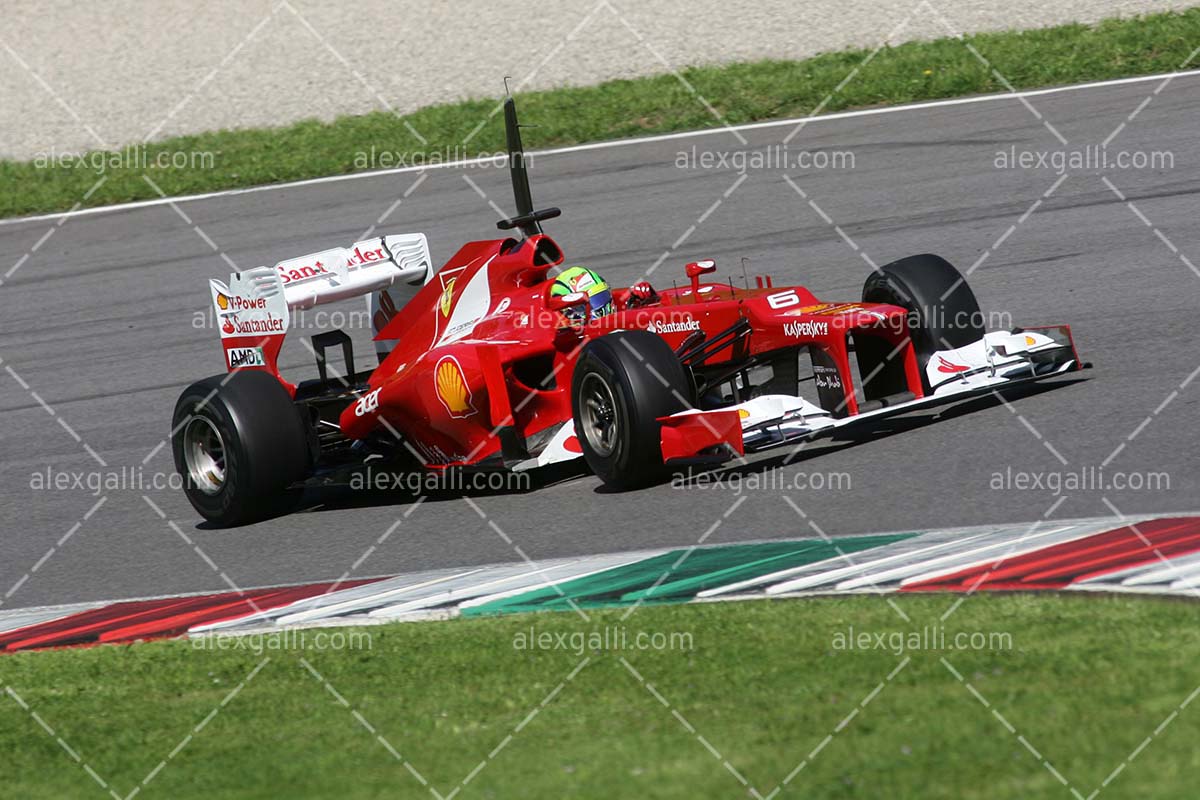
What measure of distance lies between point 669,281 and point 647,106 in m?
5.69

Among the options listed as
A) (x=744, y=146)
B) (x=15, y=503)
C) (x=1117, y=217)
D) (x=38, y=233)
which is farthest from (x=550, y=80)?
(x=15, y=503)

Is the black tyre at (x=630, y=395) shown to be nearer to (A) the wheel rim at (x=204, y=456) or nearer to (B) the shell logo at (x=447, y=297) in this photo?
(B) the shell logo at (x=447, y=297)

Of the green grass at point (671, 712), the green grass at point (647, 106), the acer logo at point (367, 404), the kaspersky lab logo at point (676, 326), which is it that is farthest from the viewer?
the green grass at point (647, 106)

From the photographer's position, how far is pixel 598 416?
798 cm

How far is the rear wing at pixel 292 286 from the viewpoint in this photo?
9.41 m

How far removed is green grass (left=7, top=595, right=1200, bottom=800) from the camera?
4273 mm

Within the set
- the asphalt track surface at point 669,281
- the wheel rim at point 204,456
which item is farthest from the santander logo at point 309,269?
the asphalt track surface at point 669,281

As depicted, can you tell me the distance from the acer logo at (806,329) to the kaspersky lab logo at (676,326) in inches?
19.6

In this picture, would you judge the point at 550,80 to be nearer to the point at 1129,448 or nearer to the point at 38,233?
the point at 38,233

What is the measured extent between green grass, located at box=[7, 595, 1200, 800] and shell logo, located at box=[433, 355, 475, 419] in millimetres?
2326

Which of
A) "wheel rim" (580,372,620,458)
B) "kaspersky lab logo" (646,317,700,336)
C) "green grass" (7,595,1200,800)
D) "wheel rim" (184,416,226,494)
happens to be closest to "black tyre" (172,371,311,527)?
"wheel rim" (184,416,226,494)

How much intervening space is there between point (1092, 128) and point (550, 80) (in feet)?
24.8

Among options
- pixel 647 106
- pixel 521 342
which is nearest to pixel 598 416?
pixel 521 342

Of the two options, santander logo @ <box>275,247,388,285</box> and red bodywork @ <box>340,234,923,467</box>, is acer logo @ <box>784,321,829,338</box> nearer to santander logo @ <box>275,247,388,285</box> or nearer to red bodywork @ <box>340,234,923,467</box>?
red bodywork @ <box>340,234,923,467</box>
